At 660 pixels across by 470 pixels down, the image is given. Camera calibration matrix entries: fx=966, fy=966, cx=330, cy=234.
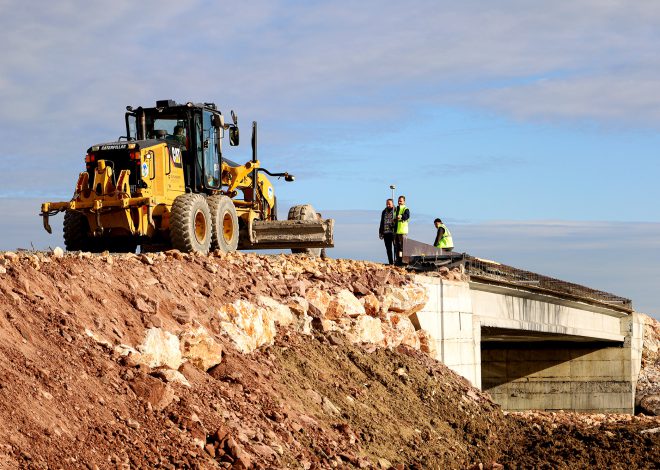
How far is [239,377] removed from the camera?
468 inches

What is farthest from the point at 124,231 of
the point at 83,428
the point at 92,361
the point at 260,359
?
the point at 83,428

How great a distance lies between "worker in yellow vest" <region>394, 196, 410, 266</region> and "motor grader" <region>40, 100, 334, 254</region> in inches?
121

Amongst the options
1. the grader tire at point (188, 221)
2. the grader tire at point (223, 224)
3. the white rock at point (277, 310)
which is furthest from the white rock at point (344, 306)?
the grader tire at point (223, 224)

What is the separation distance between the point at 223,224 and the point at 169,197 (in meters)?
1.23

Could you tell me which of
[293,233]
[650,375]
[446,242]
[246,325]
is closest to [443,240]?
[446,242]

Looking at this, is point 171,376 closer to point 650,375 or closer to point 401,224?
point 401,224

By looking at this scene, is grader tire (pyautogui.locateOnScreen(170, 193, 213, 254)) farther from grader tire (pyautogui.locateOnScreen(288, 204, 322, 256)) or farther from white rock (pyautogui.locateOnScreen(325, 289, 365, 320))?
grader tire (pyautogui.locateOnScreen(288, 204, 322, 256))

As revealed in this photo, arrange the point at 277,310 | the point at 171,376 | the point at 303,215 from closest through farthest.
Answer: the point at 171,376 → the point at 277,310 → the point at 303,215

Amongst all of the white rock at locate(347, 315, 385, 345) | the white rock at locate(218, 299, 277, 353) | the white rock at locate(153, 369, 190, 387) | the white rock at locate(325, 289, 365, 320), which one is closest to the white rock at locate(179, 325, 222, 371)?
the white rock at locate(153, 369, 190, 387)

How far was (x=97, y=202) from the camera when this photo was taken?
17.7 metres

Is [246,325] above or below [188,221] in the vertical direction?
below

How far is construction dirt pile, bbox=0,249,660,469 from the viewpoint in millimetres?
9086

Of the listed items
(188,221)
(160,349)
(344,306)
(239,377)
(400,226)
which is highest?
(188,221)

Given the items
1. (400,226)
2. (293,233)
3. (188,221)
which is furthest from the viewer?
(400,226)
